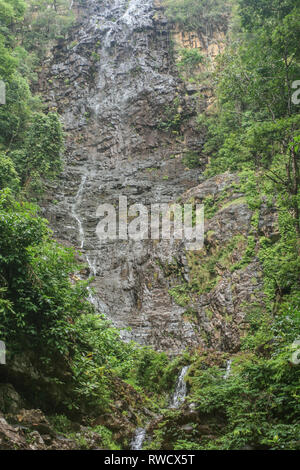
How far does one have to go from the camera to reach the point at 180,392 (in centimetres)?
969

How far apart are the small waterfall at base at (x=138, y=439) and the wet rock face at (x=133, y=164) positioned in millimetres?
4579

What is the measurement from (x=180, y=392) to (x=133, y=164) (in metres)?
18.2

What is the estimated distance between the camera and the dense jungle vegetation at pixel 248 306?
582 centimetres

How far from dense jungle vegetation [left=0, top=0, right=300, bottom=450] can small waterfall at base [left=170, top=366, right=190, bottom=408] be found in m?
0.31

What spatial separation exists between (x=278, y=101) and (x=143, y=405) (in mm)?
10209

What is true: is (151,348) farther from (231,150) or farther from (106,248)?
(231,150)

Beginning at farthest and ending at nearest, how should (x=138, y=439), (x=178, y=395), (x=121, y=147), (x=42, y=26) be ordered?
1. (x=42, y=26)
2. (x=121, y=147)
3. (x=178, y=395)
4. (x=138, y=439)

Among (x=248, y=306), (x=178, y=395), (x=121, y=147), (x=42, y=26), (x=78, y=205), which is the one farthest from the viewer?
(x=42, y=26)

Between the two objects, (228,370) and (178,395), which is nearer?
(228,370)

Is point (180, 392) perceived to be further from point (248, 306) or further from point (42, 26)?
point (42, 26)

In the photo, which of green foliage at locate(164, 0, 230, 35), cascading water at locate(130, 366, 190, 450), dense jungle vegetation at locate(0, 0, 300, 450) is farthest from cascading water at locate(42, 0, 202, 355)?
dense jungle vegetation at locate(0, 0, 300, 450)

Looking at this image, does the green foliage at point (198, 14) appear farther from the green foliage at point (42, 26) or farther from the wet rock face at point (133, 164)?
the green foliage at point (42, 26)

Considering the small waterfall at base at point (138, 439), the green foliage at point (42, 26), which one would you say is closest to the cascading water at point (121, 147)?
the green foliage at point (42, 26)

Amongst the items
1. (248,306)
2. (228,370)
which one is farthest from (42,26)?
(228,370)
